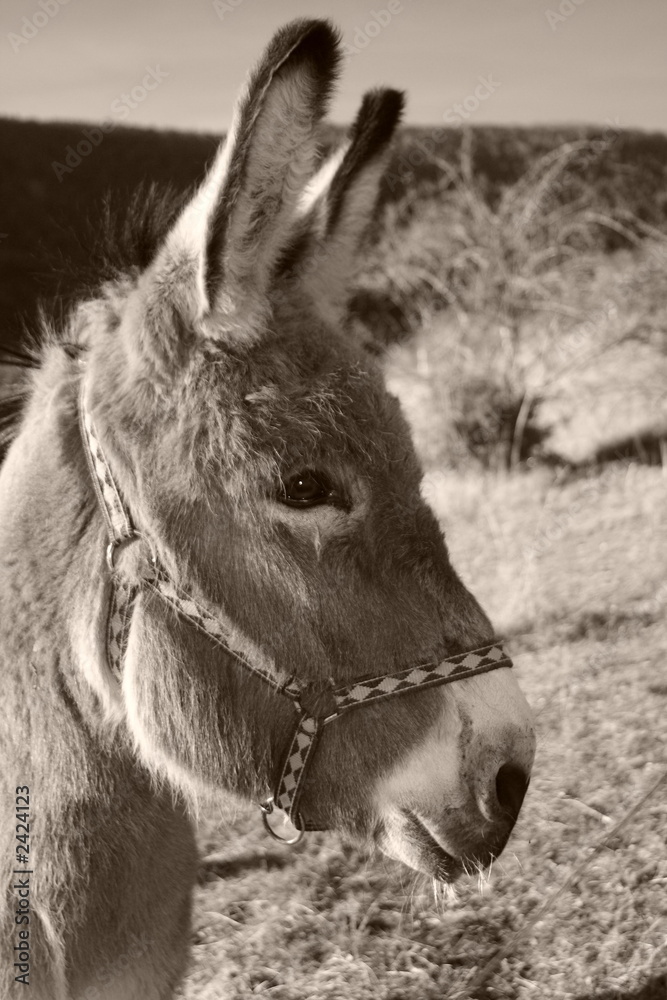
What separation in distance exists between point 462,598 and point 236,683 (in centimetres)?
55

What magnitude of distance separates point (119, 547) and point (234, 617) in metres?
0.30

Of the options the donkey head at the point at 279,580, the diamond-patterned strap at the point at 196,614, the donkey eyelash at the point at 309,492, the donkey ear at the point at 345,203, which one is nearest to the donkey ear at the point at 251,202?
the donkey head at the point at 279,580

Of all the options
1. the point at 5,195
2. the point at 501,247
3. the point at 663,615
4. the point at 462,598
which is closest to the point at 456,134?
the point at 501,247

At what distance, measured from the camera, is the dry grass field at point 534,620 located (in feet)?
10.3

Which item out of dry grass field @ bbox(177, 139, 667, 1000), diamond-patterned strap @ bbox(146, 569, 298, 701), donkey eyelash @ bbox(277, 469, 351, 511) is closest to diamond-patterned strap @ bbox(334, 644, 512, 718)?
diamond-patterned strap @ bbox(146, 569, 298, 701)

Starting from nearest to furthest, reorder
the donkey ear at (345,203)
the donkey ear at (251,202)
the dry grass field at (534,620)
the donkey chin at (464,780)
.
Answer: the donkey ear at (251,202)
the donkey chin at (464,780)
the donkey ear at (345,203)
the dry grass field at (534,620)

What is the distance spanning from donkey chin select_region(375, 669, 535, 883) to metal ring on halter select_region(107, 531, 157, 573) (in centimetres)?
71

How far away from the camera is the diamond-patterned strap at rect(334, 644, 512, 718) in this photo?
74.2 inches

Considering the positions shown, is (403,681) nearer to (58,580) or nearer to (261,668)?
(261,668)

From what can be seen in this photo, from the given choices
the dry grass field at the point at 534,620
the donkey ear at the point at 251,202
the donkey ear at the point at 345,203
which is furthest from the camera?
the dry grass field at the point at 534,620

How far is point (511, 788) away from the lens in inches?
74.1

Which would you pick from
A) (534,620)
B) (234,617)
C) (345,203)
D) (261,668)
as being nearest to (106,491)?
(234,617)

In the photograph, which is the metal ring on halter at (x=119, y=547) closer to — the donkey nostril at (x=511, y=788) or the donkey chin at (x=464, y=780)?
the donkey chin at (x=464, y=780)

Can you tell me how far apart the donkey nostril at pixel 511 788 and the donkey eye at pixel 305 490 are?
0.72m
